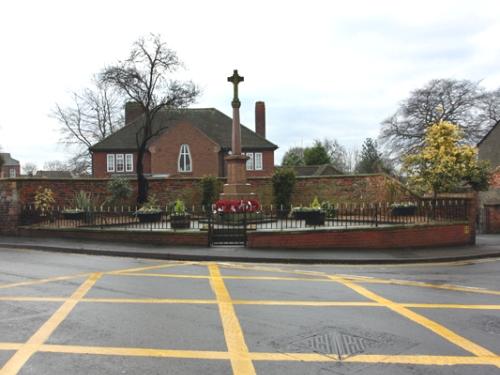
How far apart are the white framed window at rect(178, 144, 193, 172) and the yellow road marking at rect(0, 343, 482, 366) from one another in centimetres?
3925

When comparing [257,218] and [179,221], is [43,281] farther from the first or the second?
[257,218]

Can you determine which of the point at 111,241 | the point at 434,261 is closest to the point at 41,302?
the point at 111,241

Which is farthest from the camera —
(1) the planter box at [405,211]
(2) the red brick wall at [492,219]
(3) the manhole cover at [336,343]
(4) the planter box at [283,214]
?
(2) the red brick wall at [492,219]

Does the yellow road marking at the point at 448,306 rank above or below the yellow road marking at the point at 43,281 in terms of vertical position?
below

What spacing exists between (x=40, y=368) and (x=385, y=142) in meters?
54.5

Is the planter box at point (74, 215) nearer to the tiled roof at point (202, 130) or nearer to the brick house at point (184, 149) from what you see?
the brick house at point (184, 149)

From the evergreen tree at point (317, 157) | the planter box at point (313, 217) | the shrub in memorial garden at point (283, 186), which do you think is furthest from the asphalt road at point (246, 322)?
the evergreen tree at point (317, 157)

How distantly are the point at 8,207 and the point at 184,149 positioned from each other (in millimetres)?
26264

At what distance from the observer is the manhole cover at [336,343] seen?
16.7 feet

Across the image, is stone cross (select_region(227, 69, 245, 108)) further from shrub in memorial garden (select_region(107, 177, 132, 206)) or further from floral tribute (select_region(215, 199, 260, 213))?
shrub in memorial garden (select_region(107, 177, 132, 206))

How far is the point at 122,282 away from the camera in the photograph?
9.11 meters

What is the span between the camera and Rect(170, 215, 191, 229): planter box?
53.8 ft

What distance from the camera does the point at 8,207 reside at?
18.5 m

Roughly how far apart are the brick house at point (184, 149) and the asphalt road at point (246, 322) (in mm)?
33550
